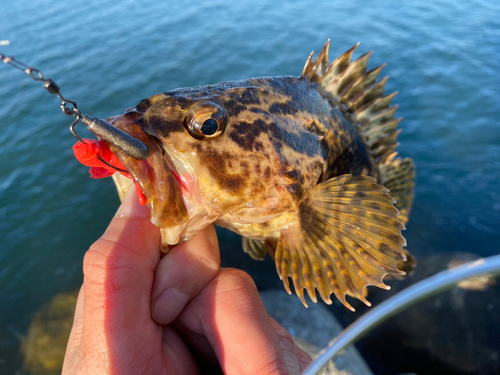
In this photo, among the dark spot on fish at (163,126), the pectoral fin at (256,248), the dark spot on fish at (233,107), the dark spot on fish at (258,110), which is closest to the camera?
the dark spot on fish at (163,126)

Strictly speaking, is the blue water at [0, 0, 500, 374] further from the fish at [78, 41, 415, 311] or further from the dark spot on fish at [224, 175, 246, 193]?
→ the dark spot on fish at [224, 175, 246, 193]

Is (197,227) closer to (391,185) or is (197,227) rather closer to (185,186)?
(185,186)

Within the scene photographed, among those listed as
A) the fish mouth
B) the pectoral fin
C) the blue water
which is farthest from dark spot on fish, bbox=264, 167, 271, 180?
the blue water

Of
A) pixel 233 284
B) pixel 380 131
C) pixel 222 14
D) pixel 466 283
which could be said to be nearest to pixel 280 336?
pixel 233 284

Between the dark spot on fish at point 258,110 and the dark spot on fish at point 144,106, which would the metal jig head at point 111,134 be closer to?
the dark spot on fish at point 144,106

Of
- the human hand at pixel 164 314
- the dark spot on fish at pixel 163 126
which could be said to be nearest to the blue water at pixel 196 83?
the human hand at pixel 164 314

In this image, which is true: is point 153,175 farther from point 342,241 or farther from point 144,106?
point 342,241

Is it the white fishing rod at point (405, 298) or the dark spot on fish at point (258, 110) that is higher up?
the dark spot on fish at point (258, 110)
